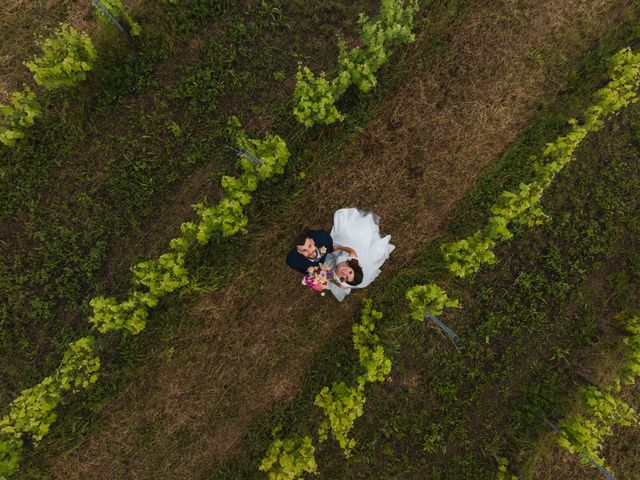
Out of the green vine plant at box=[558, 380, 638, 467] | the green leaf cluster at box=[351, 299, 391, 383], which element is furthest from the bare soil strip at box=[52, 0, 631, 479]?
the green vine plant at box=[558, 380, 638, 467]

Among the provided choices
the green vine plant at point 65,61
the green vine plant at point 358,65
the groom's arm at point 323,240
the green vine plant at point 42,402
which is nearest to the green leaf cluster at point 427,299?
the groom's arm at point 323,240

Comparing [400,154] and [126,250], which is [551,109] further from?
[126,250]

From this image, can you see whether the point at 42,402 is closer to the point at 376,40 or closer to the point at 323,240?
the point at 323,240

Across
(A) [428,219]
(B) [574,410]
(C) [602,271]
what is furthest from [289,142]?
(B) [574,410]

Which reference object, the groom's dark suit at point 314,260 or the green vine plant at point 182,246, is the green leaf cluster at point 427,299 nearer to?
the groom's dark suit at point 314,260

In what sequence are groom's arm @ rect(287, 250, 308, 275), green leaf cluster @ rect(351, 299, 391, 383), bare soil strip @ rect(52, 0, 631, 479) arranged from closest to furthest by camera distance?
groom's arm @ rect(287, 250, 308, 275)
green leaf cluster @ rect(351, 299, 391, 383)
bare soil strip @ rect(52, 0, 631, 479)

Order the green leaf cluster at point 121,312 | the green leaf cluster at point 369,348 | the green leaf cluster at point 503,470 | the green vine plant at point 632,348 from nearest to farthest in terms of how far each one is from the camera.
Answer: the green leaf cluster at point 121,312
the green leaf cluster at point 369,348
the green vine plant at point 632,348
the green leaf cluster at point 503,470

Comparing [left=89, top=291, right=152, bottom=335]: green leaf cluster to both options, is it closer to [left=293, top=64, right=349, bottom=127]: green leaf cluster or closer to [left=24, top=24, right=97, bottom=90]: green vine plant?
[left=24, top=24, right=97, bottom=90]: green vine plant

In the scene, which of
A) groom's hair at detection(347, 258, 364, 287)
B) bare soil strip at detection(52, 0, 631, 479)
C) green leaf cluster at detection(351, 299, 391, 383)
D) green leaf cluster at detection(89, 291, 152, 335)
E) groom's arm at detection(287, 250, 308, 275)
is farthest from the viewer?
bare soil strip at detection(52, 0, 631, 479)
